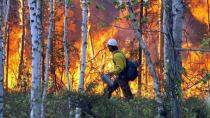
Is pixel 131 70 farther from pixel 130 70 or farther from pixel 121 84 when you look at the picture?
pixel 121 84

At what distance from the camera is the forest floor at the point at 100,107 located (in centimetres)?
908

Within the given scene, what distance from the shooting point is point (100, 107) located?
9117 millimetres

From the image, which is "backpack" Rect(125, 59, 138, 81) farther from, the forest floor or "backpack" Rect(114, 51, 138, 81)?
the forest floor

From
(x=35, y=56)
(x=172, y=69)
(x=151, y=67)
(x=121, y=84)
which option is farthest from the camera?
(x=121, y=84)

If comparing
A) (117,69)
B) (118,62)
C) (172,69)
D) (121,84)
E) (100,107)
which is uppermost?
A: (118,62)

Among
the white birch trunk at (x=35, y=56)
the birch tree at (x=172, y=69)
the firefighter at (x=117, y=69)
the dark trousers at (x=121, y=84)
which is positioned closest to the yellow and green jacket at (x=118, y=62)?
the firefighter at (x=117, y=69)

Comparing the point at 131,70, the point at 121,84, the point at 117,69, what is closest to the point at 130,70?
the point at 131,70

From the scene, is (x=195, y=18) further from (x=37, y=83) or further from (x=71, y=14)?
(x=37, y=83)

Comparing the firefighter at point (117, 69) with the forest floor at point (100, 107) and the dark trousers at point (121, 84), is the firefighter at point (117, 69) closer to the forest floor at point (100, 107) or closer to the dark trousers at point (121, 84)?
the dark trousers at point (121, 84)

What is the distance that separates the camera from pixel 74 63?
3288 centimetres

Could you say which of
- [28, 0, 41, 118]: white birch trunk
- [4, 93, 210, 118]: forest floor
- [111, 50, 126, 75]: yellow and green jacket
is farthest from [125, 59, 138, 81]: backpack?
[28, 0, 41, 118]: white birch trunk

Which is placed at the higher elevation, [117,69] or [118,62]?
[118,62]

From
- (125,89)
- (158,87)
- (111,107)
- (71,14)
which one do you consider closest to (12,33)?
(71,14)

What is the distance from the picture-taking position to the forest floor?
9.08 m
